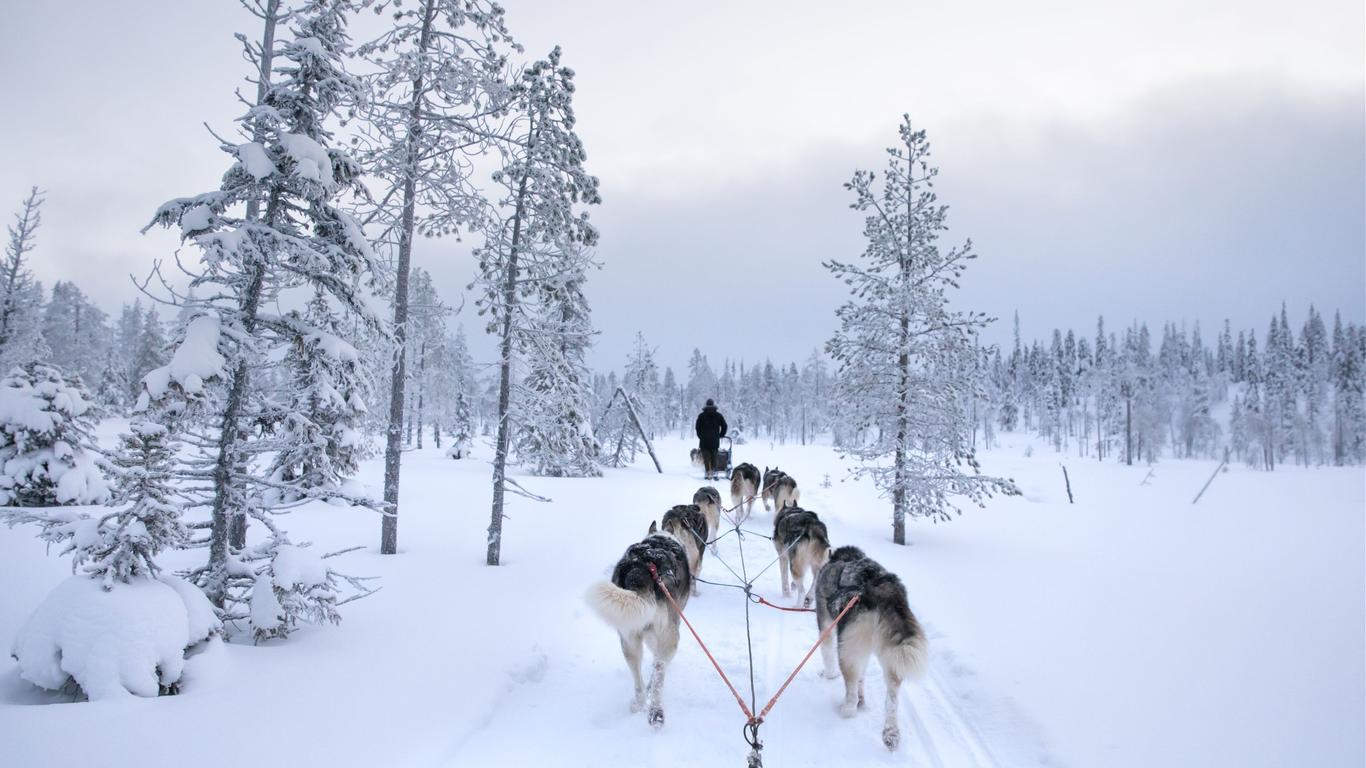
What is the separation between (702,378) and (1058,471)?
57.3 metres

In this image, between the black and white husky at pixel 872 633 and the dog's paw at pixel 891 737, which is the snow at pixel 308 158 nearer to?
the black and white husky at pixel 872 633

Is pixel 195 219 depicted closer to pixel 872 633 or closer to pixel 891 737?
pixel 872 633

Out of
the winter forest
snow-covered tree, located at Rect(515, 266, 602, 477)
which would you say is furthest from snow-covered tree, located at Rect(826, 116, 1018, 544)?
snow-covered tree, located at Rect(515, 266, 602, 477)

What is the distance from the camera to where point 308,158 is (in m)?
5.06

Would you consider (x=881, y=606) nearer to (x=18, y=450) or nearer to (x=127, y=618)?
(x=127, y=618)

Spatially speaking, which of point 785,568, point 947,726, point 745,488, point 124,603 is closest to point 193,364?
point 124,603

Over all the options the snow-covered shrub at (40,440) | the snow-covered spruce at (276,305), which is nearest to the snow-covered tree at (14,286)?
the snow-covered shrub at (40,440)

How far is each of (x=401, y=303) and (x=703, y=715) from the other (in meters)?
8.35

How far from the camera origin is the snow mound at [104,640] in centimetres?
384

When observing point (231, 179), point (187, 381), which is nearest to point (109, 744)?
point (187, 381)

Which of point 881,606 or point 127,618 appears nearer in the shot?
point 127,618

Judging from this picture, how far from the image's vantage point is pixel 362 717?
14.4 feet

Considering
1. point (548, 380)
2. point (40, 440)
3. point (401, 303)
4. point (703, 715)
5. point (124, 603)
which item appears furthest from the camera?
point (40, 440)

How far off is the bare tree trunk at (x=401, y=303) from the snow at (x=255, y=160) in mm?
4390
